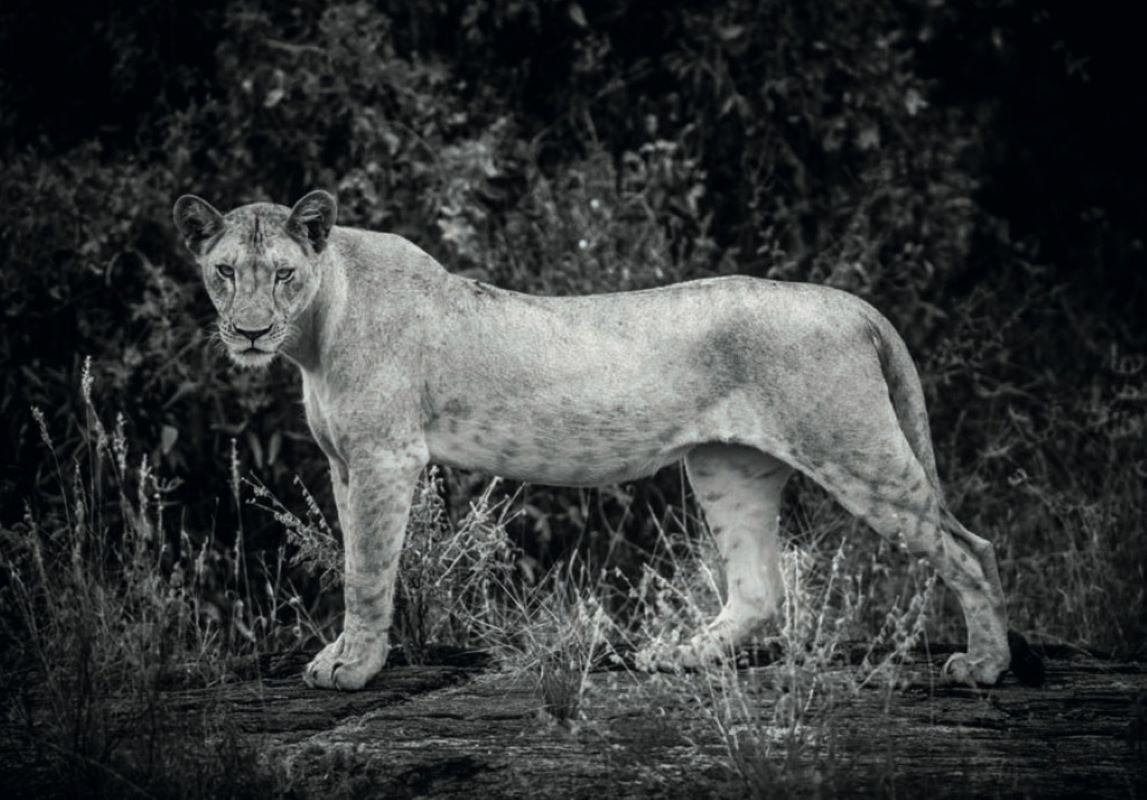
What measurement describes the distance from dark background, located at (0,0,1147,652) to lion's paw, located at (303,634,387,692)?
2338 millimetres

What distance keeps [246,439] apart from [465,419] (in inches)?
124

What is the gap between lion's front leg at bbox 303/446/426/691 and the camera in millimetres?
5012

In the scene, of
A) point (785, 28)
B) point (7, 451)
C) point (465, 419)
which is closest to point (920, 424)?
point (465, 419)

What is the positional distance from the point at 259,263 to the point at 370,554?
3.38 feet

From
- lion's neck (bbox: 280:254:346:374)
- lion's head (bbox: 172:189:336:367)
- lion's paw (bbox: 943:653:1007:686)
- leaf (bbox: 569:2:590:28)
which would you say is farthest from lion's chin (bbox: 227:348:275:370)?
leaf (bbox: 569:2:590:28)

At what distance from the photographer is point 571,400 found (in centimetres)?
516

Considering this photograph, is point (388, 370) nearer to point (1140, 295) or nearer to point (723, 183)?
point (723, 183)

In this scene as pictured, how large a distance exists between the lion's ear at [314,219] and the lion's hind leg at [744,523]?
159 cm

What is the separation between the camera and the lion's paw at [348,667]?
199 inches

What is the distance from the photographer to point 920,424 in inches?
210

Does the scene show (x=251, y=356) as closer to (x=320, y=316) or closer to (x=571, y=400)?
(x=320, y=316)

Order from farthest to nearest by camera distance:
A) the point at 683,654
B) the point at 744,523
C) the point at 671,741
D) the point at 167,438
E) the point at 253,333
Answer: the point at 167,438 < the point at 744,523 < the point at 253,333 < the point at 683,654 < the point at 671,741

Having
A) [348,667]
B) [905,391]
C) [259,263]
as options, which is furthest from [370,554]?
[905,391]

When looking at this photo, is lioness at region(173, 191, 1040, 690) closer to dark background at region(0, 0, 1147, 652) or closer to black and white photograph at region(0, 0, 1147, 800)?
black and white photograph at region(0, 0, 1147, 800)
